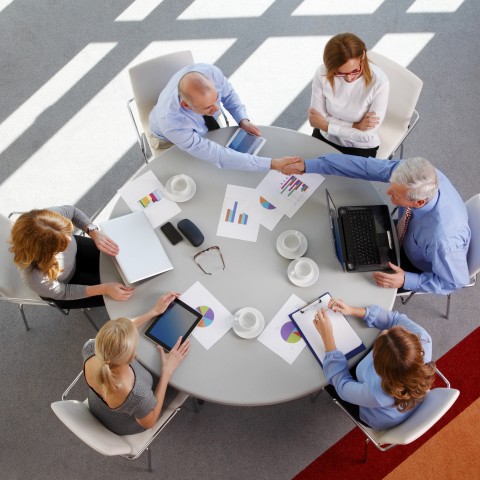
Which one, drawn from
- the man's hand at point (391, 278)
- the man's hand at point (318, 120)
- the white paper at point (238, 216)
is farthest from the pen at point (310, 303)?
the man's hand at point (318, 120)

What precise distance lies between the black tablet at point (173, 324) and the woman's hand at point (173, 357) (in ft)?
0.11

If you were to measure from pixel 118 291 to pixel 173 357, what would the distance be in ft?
1.41

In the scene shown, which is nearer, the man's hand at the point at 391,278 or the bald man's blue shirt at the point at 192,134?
the man's hand at the point at 391,278

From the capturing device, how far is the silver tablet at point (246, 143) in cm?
275

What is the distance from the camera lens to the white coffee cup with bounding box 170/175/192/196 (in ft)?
8.50

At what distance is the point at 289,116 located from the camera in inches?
154

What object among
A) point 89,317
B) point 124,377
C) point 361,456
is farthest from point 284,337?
point 89,317

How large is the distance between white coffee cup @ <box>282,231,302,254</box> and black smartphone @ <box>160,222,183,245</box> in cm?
54

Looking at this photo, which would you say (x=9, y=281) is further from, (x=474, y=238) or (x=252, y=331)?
(x=474, y=238)

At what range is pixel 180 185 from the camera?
261 cm

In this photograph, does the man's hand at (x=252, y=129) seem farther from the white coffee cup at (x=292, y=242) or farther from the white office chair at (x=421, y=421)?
A: the white office chair at (x=421, y=421)

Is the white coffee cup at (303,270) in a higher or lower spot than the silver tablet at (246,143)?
lower

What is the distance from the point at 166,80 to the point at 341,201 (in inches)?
53.0

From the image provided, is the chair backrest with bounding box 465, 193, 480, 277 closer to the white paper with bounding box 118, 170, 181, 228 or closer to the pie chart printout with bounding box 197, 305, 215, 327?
the pie chart printout with bounding box 197, 305, 215, 327
